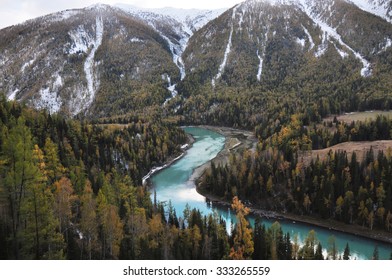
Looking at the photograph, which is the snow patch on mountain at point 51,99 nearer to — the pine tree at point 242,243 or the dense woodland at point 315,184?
the dense woodland at point 315,184

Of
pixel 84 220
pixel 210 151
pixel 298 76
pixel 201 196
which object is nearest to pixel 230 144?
pixel 210 151

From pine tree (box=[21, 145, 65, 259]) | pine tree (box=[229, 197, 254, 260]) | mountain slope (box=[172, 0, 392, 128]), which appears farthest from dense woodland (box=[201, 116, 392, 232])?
mountain slope (box=[172, 0, 392, 128])

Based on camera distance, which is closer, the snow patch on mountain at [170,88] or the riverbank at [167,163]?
the riverbank at [167,163]

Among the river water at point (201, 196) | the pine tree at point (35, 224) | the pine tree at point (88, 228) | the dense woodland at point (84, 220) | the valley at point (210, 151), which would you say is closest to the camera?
the dense woodland at point (84, 220)

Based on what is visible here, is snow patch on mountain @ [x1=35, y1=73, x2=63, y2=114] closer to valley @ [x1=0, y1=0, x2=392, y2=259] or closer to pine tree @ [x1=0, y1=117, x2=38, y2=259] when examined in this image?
valley @ [x1=0, y1=0, x2=392, y2=259]

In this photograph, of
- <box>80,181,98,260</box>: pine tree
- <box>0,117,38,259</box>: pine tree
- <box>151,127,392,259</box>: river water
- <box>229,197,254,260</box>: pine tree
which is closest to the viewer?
<box>0,117,38,259</box>: pine tree

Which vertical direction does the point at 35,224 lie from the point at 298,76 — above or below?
below

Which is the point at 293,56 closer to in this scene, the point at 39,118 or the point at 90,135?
the point at 90,135

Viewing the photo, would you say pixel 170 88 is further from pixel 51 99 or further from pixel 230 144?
pixel 230 144

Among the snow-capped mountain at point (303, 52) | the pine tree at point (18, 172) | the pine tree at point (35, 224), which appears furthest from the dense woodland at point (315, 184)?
the snow-capped mountain at point (303, 52)

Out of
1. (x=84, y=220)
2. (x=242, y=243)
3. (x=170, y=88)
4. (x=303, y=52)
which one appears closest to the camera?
(x=84, y=220)
